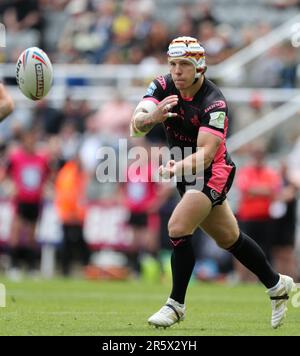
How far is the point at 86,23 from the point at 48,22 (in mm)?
1896

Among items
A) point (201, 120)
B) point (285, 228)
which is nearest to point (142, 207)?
point (285, 228)

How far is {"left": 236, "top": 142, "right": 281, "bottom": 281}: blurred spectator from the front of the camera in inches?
672

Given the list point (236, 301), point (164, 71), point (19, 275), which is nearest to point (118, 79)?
point (164, 71)

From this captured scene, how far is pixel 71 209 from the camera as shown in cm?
1831

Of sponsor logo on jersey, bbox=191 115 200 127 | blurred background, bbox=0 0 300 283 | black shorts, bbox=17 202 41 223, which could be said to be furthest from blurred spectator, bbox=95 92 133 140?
sponsor logo on jersey, bbox=191 115 200 127

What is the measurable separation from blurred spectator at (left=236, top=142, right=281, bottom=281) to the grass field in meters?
1.11

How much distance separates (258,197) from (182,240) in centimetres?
842

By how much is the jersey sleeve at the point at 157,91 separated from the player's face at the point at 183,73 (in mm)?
246

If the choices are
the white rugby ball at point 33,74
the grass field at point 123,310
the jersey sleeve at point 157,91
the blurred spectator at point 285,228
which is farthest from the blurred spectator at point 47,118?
the jersey sleeve at point 157,91

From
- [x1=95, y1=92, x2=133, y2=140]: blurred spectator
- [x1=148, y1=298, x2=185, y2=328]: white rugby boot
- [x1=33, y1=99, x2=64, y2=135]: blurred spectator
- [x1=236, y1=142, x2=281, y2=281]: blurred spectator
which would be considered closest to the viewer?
[x1=148, y1=298, x2=185, y2=328]: white rugby boot

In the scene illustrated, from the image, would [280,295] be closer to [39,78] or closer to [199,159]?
[199,159]

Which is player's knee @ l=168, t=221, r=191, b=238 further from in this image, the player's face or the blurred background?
the blurred background
